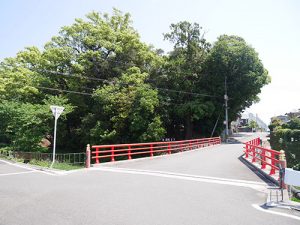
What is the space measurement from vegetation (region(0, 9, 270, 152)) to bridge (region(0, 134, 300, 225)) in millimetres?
19304

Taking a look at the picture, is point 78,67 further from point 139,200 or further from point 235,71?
point 139,200

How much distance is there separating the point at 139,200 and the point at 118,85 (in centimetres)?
2669

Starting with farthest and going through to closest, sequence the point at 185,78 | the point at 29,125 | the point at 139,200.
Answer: the point at 185,78 → the point at 29,125 → the point at 139,200

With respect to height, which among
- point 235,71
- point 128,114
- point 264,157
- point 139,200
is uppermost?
point 235,71

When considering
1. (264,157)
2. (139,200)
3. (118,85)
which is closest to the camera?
(139,200)

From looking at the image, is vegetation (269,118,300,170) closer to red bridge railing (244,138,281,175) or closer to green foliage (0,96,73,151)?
red bridge railing (244,138,281,175)

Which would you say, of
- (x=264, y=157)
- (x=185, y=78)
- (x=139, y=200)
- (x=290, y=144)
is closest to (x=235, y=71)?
(x=185, y=78)

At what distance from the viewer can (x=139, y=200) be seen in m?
7.27

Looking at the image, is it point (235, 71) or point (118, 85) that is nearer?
point (118, 85)

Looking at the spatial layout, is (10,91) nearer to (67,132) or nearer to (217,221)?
(67,132)

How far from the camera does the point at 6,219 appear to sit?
5688 millimetres

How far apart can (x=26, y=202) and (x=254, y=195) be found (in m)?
6.24

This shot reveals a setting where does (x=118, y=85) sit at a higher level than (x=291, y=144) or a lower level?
higher

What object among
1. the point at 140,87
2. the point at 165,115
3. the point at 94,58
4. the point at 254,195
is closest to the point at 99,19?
the point at 94,58
